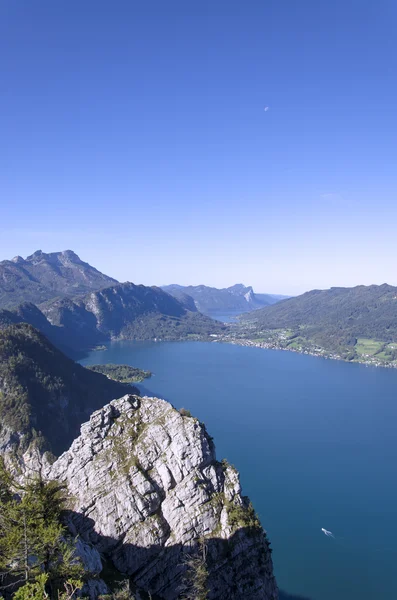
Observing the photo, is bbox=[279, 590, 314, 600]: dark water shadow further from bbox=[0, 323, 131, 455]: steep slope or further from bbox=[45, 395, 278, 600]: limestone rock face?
bbox=[0, 323, 131, 455]: steep slope

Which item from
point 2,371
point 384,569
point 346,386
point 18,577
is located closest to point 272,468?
point 384,569

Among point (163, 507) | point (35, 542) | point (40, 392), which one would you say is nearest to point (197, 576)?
point (163, 507)

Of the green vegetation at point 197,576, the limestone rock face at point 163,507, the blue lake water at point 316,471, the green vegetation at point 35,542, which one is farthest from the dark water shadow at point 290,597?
the green vegetation at point 35,542

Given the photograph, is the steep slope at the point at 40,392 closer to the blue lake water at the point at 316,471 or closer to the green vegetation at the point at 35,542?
the blue lake water at the point at 316,471

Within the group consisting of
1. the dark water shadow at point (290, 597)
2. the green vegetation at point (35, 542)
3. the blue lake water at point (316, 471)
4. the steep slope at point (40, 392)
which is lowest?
the dark water shadow at point (290, 597)

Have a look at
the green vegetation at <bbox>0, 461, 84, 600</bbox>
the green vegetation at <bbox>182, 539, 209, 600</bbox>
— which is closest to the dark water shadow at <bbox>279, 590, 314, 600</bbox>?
the green vegetation at <bbox>182, 539, 209, 600</bbox>
